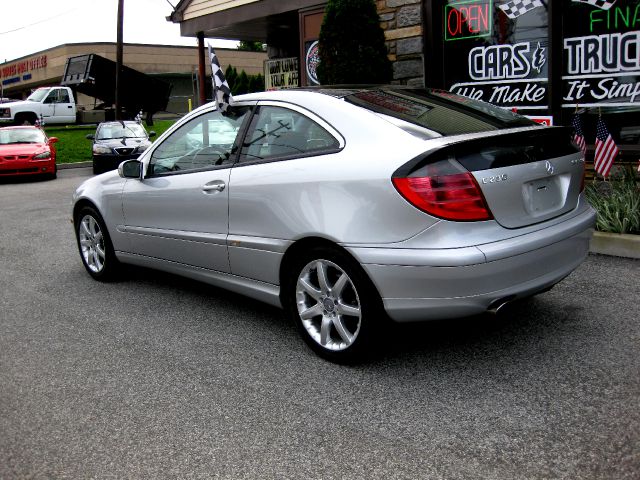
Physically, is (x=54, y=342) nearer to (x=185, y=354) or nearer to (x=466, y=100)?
(x=185, y=354)

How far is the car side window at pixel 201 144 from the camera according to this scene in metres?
4.78

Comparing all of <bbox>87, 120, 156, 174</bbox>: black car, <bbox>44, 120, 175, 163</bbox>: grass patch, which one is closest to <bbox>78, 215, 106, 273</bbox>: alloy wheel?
<bbox>87, 120, 156, 174</bbox>: black car

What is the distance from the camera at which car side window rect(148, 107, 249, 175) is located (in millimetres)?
4777

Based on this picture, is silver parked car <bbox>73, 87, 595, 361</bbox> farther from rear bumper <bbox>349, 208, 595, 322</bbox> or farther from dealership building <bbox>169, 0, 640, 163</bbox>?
dealership building <bbox>169, 0, 640, 163</bbox>

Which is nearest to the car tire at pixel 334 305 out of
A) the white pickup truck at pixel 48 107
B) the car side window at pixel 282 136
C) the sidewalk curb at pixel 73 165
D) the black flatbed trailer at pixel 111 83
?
the car side window at pixel 282 136

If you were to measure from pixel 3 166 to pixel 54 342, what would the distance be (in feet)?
44.6

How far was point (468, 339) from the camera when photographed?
4.35 meters

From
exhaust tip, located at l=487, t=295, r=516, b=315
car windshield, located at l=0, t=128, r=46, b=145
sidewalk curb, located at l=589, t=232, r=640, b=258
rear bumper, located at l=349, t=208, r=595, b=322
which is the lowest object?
sidewalk curb, located at l=589, t=232, r=640, b=258

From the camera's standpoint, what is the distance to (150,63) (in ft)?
175

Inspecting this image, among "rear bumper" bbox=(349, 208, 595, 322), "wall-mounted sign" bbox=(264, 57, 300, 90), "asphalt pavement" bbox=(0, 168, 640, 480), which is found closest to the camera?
"asphalt pavement" bbox=(0, 168, 640, 480)

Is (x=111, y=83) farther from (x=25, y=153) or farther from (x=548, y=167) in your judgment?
(x=548, y=167)

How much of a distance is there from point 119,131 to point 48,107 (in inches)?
630

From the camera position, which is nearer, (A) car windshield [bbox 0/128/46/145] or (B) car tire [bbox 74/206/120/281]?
(B) car tire [bbox 74/206/120/281]

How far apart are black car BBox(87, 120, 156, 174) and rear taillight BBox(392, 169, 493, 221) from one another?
1567 centimetres
